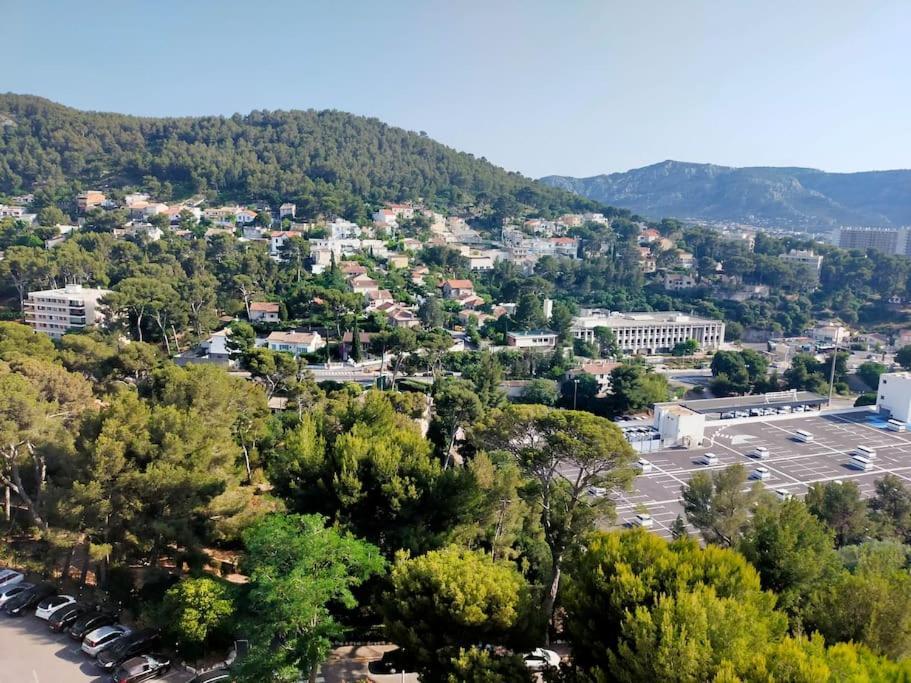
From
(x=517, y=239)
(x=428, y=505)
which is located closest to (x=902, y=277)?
(x=517, y=239)

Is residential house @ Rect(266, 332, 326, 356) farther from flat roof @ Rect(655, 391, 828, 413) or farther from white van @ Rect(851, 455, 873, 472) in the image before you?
white van @ Rect(851, 455, 873, 472)

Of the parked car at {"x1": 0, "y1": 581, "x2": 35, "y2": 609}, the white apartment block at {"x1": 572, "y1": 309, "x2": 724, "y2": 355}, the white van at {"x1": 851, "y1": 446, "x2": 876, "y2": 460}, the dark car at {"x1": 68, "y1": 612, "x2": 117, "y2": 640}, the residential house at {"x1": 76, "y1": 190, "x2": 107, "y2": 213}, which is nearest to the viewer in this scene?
the dark car at {"x1": 68, "y1": 612, "x2": 117, "y2": 640}

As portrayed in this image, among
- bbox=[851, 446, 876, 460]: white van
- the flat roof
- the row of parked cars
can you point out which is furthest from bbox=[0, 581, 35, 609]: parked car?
the flat roof

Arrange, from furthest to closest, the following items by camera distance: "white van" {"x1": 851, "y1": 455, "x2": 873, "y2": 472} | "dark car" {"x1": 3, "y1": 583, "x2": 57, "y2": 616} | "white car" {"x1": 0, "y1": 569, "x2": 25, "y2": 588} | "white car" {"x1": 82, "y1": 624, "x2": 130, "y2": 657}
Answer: "white van" {"x1": 851, "y1": 455, "x2": 873, "y2": 472}
"white car" {"x1": 0, "y1": 569, "x2": 25, "y2": 588}
"dark car" {"x1": 3, "y1": 583, "x2": 57, "y2": 616}
"white car" {"x1": 82, "y1": 624, "x2": 130, "y2": 657}

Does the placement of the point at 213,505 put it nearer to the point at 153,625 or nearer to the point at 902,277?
the point at 153,625

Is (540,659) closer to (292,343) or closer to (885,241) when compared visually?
(292,343)
